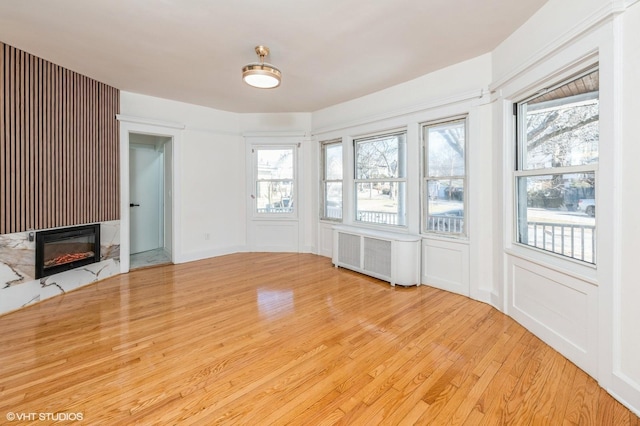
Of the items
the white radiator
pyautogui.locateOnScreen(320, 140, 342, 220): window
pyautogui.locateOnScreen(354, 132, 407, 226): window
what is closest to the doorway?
pyautogui.locateOnScreen(320, 140, 342, 220): window

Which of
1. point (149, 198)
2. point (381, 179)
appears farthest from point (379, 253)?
point (149, 198)

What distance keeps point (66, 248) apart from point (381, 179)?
4.30 metres

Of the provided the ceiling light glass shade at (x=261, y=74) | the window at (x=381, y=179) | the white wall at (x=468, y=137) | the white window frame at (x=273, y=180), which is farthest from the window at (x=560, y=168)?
the white window frame at (x=273, y=180)

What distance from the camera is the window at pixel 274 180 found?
566 cm

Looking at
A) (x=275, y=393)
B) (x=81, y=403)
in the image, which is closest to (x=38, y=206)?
(x=81, y=403)

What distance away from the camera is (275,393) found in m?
1.75

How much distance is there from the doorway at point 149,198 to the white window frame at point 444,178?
4.35 meters

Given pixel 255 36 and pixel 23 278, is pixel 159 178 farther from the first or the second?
pixel 255 36

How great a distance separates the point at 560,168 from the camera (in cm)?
221

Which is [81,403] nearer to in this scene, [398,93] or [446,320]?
[446,320]

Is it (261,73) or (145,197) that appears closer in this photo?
(261,73)

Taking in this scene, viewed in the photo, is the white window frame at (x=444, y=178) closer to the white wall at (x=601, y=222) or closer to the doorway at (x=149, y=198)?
the white wall at (x=601, y=222)

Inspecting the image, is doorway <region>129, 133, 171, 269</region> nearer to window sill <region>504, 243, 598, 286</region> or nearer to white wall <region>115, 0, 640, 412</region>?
white wall <region>115, 0, 640, 412</region>

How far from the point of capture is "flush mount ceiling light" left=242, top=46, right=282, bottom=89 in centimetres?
279
